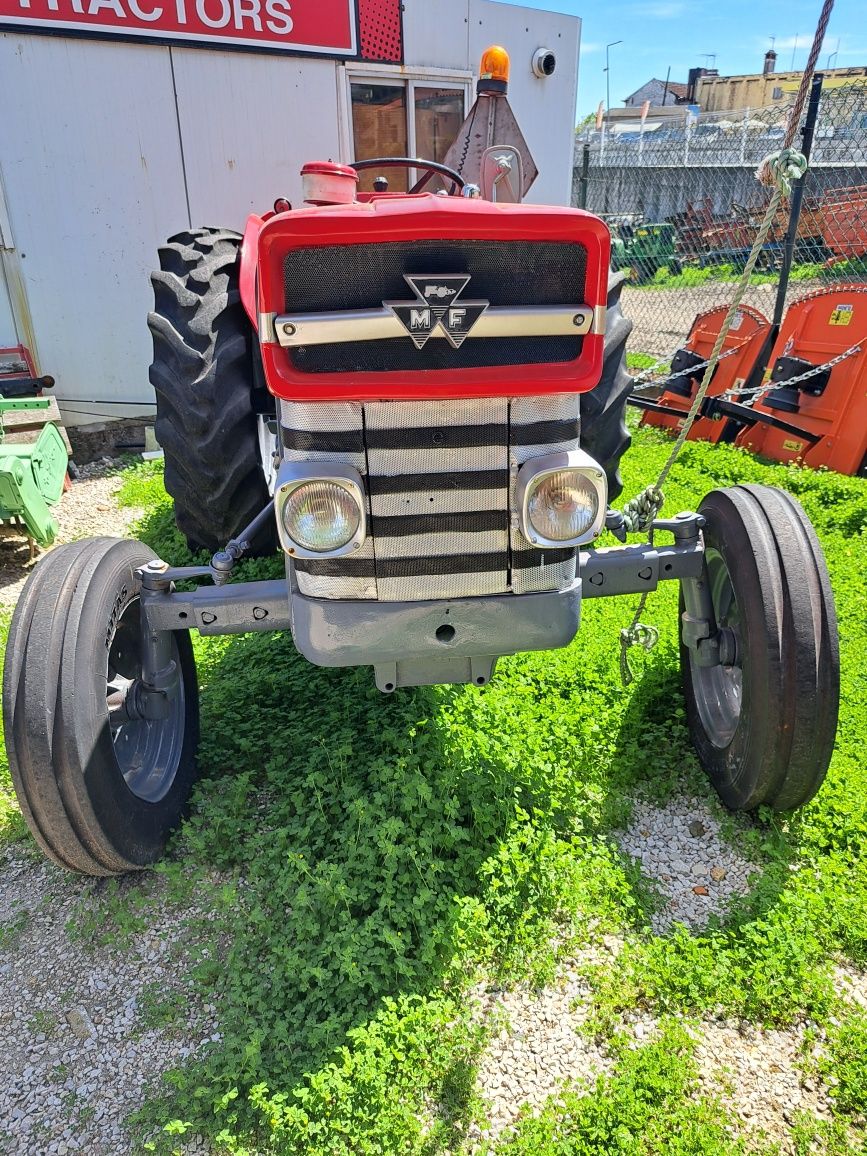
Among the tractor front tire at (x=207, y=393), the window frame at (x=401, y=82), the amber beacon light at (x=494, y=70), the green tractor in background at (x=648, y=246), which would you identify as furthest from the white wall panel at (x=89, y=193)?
the green tractor in background at (x=648, y=246)

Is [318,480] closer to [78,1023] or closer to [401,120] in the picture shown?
[78,1023]

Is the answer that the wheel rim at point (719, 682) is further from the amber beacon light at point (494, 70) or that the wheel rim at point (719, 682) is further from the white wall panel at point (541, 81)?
the white wall panel at point (541, 81)

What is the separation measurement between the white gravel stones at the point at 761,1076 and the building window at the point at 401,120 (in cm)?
620

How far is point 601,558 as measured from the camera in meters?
2.54

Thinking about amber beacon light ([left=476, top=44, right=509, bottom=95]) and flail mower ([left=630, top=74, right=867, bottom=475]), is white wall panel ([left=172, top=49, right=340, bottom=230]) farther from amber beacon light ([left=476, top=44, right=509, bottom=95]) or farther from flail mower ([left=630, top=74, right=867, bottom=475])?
flail mower ([left=630, top=74, right=867, bottom=475])

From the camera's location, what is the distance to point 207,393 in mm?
3336

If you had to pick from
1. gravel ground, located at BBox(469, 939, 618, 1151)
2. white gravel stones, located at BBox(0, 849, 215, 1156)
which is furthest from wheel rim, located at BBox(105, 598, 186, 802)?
gravel ground, located at BBox(469, 939, 618, 1151)

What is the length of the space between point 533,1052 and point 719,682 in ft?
4.78

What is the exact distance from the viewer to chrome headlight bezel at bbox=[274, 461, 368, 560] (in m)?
1.90

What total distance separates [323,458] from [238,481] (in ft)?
5.41

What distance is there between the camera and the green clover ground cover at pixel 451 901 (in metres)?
1.90

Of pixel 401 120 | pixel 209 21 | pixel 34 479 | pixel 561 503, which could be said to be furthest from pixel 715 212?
pixel 561 503

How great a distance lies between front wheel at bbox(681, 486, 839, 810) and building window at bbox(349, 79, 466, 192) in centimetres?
500

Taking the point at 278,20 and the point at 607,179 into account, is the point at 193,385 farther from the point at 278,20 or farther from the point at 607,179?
the point at 607,179
